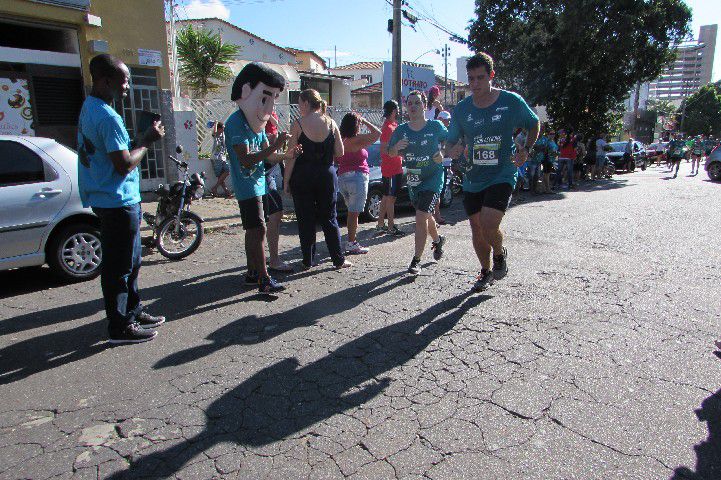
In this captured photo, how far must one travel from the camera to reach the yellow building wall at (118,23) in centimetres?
949

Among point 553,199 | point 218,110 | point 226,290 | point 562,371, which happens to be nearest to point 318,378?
point 562,371

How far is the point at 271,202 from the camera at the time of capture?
549cm

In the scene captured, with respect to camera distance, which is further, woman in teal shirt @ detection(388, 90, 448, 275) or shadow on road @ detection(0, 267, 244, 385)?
woman in teal shirt @ detection(388, 90, 448, 275)

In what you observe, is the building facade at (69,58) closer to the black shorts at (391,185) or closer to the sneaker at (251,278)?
the black shorts at (391,185)

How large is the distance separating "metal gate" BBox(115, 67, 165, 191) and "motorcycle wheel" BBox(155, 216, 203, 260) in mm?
5723

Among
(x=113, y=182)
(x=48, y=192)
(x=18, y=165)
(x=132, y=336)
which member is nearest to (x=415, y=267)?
(x=132, y=336)

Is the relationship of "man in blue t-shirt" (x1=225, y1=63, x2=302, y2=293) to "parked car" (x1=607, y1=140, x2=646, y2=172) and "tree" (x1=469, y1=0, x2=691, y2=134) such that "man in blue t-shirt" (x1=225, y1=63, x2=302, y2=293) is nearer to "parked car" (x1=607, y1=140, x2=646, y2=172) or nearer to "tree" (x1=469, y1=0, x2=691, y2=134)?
"tree" (x1=469, y1=0, x2=691, y2=134)

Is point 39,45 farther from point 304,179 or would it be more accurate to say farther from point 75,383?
point 75,383

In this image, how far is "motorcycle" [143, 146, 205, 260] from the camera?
6246 millimetres

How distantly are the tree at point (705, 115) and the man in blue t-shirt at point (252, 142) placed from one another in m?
85.7

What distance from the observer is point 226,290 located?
499cm

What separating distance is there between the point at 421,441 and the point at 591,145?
18.0 meters

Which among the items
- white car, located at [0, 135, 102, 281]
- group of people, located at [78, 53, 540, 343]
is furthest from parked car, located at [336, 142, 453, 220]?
white car, located at [0, 135, 102, 281]

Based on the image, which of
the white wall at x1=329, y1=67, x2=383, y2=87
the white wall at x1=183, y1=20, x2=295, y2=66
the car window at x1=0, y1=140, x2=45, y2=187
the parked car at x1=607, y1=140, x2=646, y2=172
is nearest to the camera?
the car window at x1=0, y1=140, x2=45, y2=187
